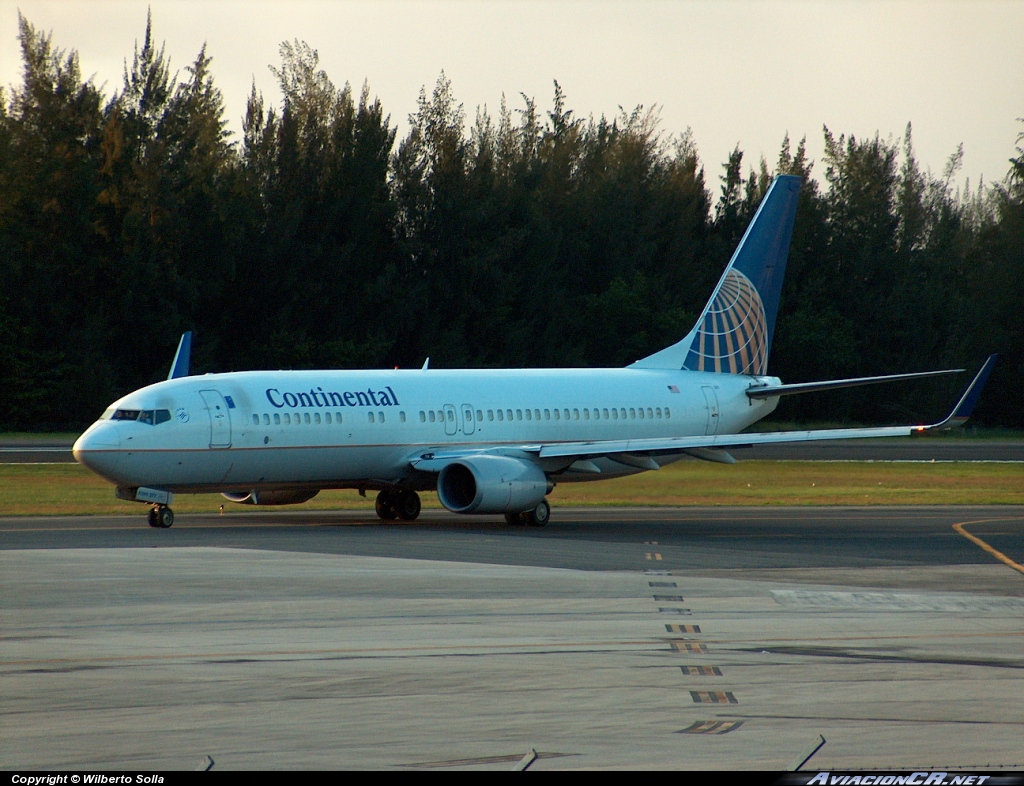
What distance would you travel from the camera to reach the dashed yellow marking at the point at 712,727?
1025cm

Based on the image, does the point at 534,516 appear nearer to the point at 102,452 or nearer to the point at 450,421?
the point at 450,421

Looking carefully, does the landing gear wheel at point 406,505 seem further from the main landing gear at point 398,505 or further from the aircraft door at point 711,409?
the aircraft door at point 711,409

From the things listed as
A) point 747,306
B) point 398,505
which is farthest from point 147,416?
point 747,306

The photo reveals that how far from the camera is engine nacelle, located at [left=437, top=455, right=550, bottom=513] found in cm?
3023

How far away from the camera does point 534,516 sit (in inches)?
1229

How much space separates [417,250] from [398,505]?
46.8m

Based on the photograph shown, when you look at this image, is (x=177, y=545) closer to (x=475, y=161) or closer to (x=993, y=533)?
(x=993, y=533)

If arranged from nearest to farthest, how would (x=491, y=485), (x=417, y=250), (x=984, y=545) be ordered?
(x=984, y=545), (x=491, y=485), (x=417, y=250)

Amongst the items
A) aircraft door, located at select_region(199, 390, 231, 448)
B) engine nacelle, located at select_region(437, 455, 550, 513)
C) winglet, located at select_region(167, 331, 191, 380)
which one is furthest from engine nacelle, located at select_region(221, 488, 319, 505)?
winglet, located at select_region(167, 331, 191, 380)

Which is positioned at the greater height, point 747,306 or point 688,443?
point 747,306

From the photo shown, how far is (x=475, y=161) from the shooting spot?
85.1 metres

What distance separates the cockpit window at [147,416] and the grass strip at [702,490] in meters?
4.98

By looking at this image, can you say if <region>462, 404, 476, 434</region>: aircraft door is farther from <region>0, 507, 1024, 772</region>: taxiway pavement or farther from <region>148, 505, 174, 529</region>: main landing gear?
<region>148, 505, 174, 529</region>: main landing gear
